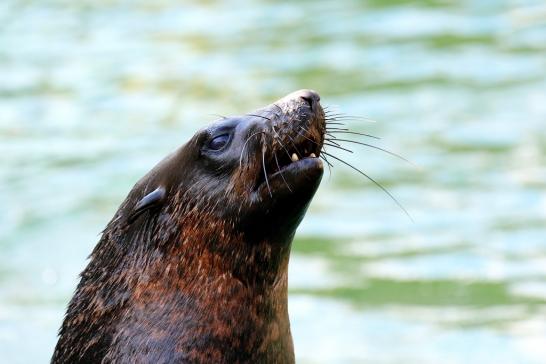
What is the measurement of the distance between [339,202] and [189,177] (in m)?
5.25

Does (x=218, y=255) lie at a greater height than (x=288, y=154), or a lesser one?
lesser

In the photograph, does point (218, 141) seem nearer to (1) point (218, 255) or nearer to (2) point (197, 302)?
(1) point (218, 255)

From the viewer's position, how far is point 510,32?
1413 centimetres

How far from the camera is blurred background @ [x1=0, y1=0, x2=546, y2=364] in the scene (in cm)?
866

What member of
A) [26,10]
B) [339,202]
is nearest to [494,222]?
[339,202]

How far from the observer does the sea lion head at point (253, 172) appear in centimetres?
505

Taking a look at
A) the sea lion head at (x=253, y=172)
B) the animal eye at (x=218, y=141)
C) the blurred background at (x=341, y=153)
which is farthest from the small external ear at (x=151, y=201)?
the blurred background at (x=341, y=153)

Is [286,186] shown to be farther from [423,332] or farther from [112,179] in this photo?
[112,179]

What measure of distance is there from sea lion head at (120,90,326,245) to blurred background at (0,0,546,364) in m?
3.00

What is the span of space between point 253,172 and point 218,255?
0.35 meters

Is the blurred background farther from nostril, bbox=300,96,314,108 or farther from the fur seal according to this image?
nostril, bbox=300,96,314,108

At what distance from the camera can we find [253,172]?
516 cm

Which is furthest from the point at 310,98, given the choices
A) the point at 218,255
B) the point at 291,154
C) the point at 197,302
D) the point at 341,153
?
the point at 341,153

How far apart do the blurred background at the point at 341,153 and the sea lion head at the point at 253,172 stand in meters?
3.00
